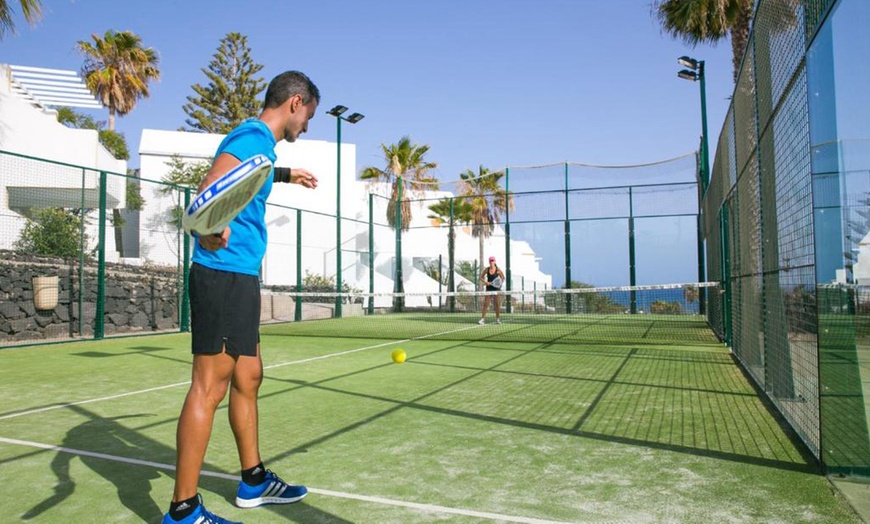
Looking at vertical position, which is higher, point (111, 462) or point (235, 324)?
point (235, 324)

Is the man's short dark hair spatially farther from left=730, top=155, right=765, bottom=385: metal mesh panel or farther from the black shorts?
left=730, top=155, right=765, bottom=385: metal mesh panel

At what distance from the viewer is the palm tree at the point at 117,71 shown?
32.7 m

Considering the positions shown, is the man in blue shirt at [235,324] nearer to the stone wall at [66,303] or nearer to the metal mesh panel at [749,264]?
the metal mesh panel at [749,264]

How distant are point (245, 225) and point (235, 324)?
40 centimetres

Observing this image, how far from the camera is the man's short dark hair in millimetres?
2691

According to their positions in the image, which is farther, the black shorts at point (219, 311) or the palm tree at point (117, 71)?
the palm tree at point (117, 71)

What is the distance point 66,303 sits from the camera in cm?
1103

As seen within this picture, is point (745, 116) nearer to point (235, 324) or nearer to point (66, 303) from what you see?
point (235, 324)

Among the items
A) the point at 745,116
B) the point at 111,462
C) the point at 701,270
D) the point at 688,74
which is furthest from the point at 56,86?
the point at 745,116

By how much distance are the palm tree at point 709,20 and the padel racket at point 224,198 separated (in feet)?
41.5

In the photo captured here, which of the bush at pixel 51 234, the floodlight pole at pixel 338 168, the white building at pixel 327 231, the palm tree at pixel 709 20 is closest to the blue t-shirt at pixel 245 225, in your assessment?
the bush at pixel 51 234

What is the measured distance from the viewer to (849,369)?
3.15 meters

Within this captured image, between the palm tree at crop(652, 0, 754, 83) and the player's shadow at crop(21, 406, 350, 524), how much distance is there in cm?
1260

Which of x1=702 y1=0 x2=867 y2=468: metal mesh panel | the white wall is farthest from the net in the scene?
the white wall
